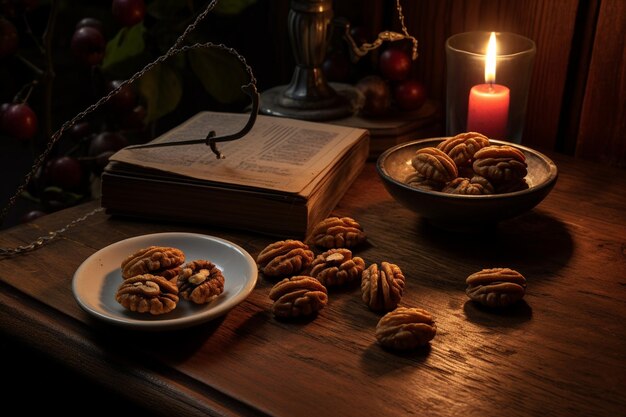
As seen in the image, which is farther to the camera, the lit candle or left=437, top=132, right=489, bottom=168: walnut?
the lit candle

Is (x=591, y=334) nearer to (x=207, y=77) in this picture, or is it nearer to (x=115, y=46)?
(x=207, y=77)

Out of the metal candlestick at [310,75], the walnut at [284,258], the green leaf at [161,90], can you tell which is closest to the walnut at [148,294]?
the walnut at [284,258]

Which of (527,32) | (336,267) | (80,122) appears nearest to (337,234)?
(336,267)

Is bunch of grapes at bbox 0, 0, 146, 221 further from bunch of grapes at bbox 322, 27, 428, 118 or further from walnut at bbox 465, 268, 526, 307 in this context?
walnut at bbox 465, 268, 526, 307

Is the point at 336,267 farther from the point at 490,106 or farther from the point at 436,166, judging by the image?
the point at 490,106

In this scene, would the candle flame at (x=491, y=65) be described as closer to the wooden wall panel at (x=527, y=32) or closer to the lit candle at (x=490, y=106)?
the lit candle at (x=490, y=106)

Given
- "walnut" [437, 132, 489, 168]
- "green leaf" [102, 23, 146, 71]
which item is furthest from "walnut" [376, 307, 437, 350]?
"green leaf" [102, 23, 146, 71]
